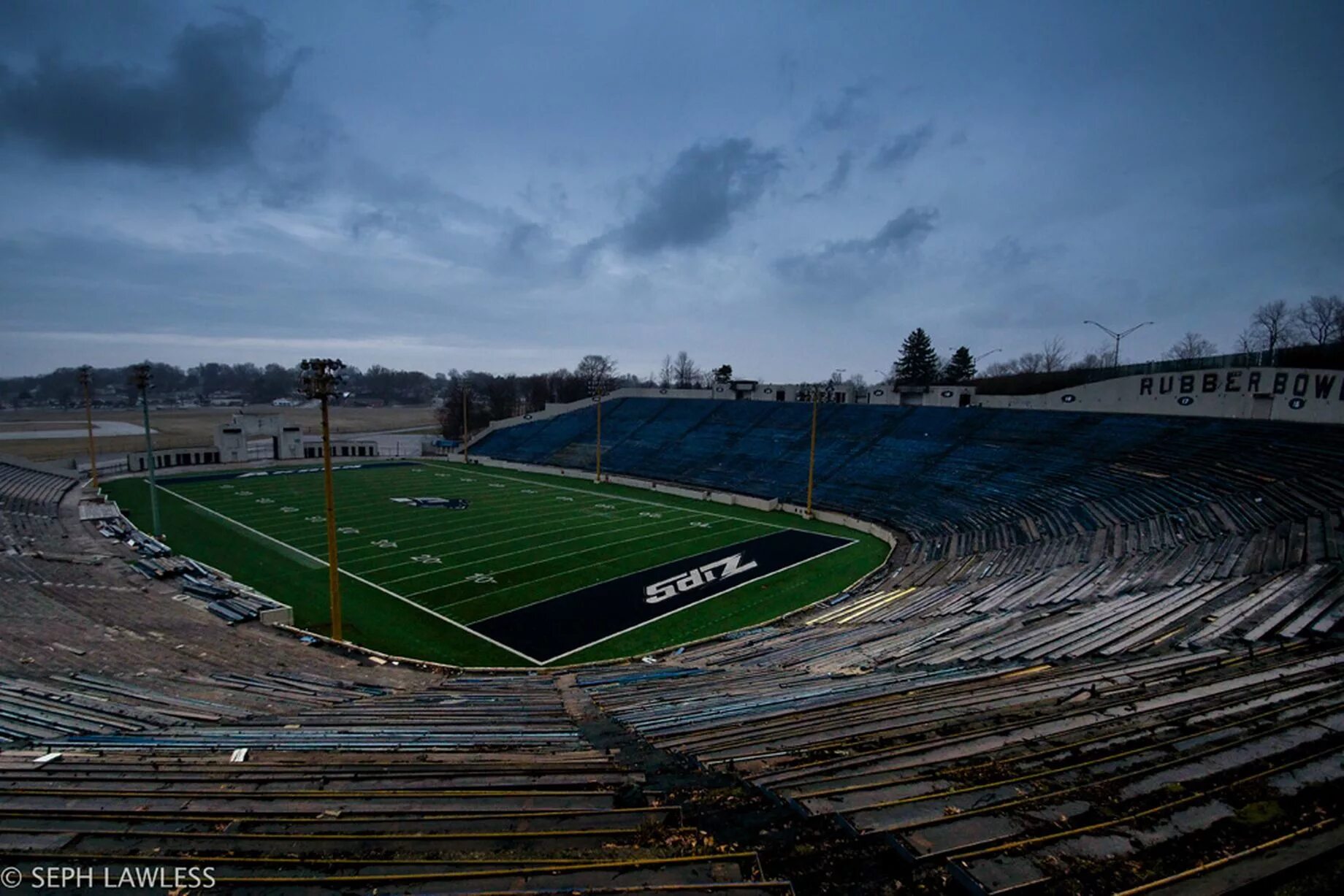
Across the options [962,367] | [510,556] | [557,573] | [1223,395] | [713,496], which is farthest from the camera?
[962,367]

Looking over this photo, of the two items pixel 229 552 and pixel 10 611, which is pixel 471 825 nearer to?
pixel 10 611

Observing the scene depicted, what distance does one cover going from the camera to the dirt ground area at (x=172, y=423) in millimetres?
57625

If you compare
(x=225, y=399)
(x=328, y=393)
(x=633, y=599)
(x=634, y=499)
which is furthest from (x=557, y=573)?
(x=225, y=399)

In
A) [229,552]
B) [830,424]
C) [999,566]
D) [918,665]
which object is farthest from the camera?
[830,424]

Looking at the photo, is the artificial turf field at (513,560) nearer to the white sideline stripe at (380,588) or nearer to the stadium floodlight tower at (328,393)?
the white sideline stripe at (380,588)

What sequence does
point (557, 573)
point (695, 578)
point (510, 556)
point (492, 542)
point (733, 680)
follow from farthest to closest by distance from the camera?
point (492, 542) → point (510, 556) → point (557, 573) → point (695, 578) → point (733, 680)

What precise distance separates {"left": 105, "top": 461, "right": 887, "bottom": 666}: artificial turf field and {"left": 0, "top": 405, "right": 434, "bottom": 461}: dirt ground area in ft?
87.1

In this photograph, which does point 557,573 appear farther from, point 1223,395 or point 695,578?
point 1223,395

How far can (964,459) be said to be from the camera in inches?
1342

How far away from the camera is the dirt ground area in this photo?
5762cm

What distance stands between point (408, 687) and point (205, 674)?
3.85 meters

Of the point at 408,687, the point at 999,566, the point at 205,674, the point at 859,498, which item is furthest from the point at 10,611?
the point at 859,498

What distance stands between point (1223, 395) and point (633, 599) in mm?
28727

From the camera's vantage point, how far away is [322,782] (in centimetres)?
596
